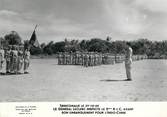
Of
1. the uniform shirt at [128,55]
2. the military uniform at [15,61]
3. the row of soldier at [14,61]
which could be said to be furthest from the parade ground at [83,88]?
the military uniform at [15,61]

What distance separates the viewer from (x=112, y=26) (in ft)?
15.0

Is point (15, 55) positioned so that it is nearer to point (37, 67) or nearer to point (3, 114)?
point (37, 67)

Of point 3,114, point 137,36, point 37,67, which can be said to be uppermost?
point 137,36

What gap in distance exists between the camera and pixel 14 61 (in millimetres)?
5836

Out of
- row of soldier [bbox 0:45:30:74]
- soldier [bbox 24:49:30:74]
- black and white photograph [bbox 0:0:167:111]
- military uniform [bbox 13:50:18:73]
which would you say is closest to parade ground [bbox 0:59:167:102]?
black and white photograph [bbox 0:0:167:111]

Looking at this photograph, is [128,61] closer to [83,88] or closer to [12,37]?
[83,88]

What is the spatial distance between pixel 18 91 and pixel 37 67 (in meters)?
0.91

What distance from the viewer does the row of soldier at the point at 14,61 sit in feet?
17.6

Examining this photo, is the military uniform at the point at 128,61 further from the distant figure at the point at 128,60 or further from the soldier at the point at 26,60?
the soldier at the point at 26,60

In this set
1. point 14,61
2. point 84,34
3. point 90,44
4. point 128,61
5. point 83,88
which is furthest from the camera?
point 14,61

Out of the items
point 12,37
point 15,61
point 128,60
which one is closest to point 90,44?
point 128,60

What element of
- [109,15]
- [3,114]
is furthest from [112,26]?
[3,114]

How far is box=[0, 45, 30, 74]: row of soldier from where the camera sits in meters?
5.38

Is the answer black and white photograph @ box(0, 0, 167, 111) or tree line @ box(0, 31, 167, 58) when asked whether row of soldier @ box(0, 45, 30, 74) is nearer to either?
tree line @ box(0, 31, 167, 58)
